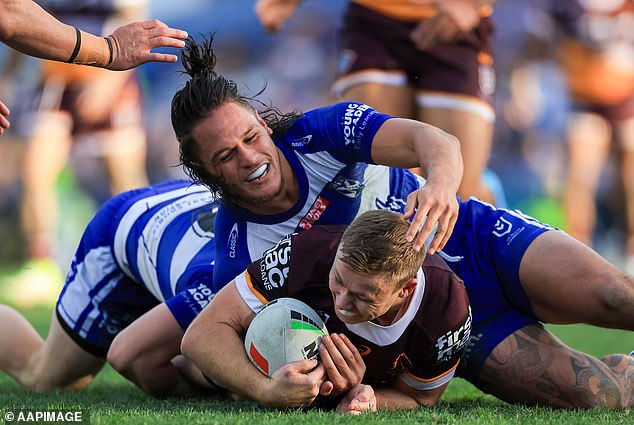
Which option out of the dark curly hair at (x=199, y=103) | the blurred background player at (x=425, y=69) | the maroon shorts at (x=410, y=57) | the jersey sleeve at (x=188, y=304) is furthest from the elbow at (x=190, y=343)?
the maroon shorts at (x=410, y=57)

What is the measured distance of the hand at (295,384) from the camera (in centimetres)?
356

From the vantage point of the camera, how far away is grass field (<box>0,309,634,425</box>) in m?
3.46

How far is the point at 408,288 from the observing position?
11.9 feet

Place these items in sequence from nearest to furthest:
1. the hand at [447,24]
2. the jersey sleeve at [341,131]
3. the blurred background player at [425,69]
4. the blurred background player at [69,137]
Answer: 1. the jersey sleeve at [341,131]
2. the hand at [447,24]
3. the blurred background player at [425,69]
4. the blurred background player at [69,137]

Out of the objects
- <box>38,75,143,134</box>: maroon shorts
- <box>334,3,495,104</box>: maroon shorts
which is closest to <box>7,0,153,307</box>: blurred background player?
<box>38,75,143,134</box>: maroon shorts

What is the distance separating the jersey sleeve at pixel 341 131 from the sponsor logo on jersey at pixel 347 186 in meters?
0.10

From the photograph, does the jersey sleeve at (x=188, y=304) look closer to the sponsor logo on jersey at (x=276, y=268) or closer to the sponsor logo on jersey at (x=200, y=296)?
the sponsor logo on jersey at (x=200, y=296)

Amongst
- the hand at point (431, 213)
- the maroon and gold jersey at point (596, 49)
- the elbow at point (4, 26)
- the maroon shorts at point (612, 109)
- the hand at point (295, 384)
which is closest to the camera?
the hand at point (431, 213)

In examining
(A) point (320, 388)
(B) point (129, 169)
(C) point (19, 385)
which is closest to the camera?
(A) point (320, 388)

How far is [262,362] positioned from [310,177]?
0.91m

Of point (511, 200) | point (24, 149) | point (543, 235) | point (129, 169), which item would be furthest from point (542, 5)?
point (543, 235)

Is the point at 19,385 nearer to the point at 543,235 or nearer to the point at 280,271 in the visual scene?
the point at 280,271

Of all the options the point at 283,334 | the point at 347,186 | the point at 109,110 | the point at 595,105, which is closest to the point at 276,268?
the point at 283,334

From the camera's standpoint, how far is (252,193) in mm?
4129
